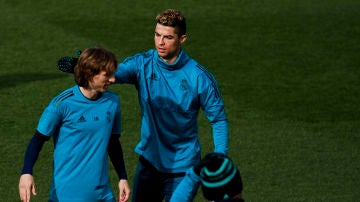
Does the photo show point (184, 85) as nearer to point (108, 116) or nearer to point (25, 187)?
point (108, 116)

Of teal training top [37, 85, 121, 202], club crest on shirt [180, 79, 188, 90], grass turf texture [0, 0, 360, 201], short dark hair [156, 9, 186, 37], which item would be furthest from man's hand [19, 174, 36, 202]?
grass turf texture [0, 0, 360, 201]

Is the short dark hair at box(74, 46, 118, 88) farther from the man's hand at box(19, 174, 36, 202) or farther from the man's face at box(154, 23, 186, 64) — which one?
the man's face at box(154, 23, 186, 64)

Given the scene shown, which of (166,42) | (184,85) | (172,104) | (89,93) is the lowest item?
(172,104)

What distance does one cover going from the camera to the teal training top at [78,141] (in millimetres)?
6797

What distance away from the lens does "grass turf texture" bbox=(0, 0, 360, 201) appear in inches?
452

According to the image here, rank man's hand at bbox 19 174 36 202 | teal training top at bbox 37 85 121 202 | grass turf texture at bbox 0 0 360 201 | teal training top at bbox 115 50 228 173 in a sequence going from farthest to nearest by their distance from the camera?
grass turf texture at bbox 0 0 360 201, teal training top at bbox 115 50 228 173, teal training top at bbox 37 85 121 202, man's hand at bbox 19 174 36 202

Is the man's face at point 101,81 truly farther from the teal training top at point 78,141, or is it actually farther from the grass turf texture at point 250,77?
the grass turf texture at point 250,77

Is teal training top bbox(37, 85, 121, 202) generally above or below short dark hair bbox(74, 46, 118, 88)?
below

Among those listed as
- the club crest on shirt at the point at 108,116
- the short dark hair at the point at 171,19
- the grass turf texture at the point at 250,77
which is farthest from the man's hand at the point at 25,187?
the grass turf texture at the point at 250,77

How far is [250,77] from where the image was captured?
1565 cm

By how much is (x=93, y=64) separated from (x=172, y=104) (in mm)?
1122

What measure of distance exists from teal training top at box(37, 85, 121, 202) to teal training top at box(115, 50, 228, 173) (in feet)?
2.41

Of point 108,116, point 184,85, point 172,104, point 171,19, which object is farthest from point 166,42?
point 108,116

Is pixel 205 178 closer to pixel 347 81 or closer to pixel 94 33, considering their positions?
pixel 347 81
